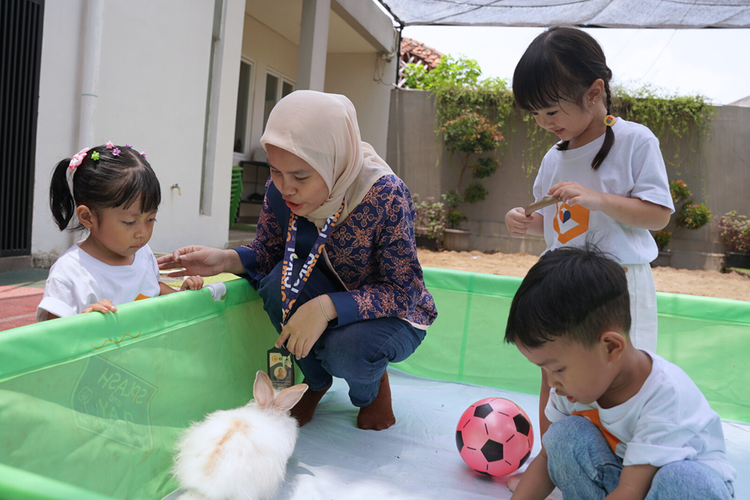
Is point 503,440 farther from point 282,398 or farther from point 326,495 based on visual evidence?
point 282,398

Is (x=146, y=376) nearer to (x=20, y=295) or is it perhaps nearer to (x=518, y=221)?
(x=518, y=221)

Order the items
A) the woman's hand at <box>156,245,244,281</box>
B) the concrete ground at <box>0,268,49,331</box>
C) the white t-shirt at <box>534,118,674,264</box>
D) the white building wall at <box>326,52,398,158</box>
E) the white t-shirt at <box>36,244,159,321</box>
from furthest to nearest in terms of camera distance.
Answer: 1. the white building wall at <box>326,52,398,158</box>
2. the concrete ground at <box>0,268,49,331</box>
3. the woman's hand at <box>156,245,244,281</box>
4. the white t-shirt at <box>534,118,674,264</box>
5. the white t-shirt at <box>36,244,159,321</box>

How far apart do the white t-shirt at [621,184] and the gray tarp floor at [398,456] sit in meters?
0.76

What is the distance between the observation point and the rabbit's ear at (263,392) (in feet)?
5.02

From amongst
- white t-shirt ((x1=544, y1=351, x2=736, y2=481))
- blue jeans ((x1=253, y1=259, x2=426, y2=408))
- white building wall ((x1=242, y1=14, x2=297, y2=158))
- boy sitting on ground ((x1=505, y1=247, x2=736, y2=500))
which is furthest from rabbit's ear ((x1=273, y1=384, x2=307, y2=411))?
white building wall ((x1=242, y1=14, x2=297, y2=158))

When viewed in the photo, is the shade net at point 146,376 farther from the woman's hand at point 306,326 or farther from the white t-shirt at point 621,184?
the white t-shirt at point 621,184

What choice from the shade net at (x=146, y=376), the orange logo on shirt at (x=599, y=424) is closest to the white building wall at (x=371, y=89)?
the shade net at (x=146, y=376)

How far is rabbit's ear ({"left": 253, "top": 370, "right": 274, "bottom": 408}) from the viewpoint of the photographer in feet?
5.02

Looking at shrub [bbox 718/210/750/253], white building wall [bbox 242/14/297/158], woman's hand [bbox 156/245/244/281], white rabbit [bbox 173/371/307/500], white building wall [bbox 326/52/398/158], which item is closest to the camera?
white rabbit [bbox 173/371/307/500]

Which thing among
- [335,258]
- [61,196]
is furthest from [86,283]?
[335,258]

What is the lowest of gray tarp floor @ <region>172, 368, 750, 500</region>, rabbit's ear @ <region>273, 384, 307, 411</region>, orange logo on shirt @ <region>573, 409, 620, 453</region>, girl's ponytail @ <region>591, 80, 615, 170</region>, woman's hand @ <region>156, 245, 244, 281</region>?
gray tarp floor @ <region>172, 368, 750, 500</region>

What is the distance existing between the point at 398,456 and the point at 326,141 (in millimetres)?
1028

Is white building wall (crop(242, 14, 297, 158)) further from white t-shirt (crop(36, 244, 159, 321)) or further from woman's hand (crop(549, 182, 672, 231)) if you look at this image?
woman's hand (crop(549, 182, 672, 231))

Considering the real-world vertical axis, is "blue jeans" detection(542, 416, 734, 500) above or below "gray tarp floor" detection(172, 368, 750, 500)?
above
